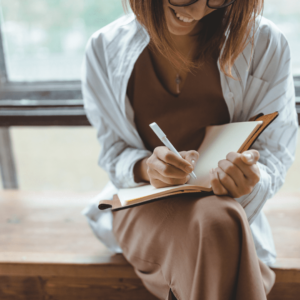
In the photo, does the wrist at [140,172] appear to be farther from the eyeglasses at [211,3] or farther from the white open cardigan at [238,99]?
the eyeglasses at [211,3]

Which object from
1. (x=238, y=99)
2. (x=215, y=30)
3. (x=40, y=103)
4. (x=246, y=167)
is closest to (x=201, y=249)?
(x=246, y=167)

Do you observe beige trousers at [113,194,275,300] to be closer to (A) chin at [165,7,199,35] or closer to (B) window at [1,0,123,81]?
(A) chin at [165,7,199,35]

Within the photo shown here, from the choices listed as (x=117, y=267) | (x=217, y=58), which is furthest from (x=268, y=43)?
(x=117, y=267)

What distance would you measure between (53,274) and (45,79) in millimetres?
802

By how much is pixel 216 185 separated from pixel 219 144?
134 millimetres

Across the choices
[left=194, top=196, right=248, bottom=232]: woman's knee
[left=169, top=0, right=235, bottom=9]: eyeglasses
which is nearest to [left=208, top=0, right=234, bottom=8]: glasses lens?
[left=169, top=0, right=235, bottom=9]: eyeglasses

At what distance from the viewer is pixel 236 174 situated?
0.55 m

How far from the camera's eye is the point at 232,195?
0.59 m

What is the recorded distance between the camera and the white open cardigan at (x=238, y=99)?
71 cm

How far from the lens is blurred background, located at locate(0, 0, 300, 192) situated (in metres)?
1.15

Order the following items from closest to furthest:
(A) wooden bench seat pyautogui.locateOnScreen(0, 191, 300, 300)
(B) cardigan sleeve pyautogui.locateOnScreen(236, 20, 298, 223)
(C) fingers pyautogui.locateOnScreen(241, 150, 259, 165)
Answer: (C) fingers pyautogui.locateOnScreen(241, 150, 259, 165) → (B) cardigan sleeve pyautogui.locateOnScreen(236, 20, 298, 223) → (A) wooden bench seat pyautogui.locateOnScreen(0, 191, 300, 300)

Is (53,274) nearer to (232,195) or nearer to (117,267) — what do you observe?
(117,267)

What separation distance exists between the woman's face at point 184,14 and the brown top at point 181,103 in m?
0.12

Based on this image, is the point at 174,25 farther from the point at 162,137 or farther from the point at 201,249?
the point at 201,249
